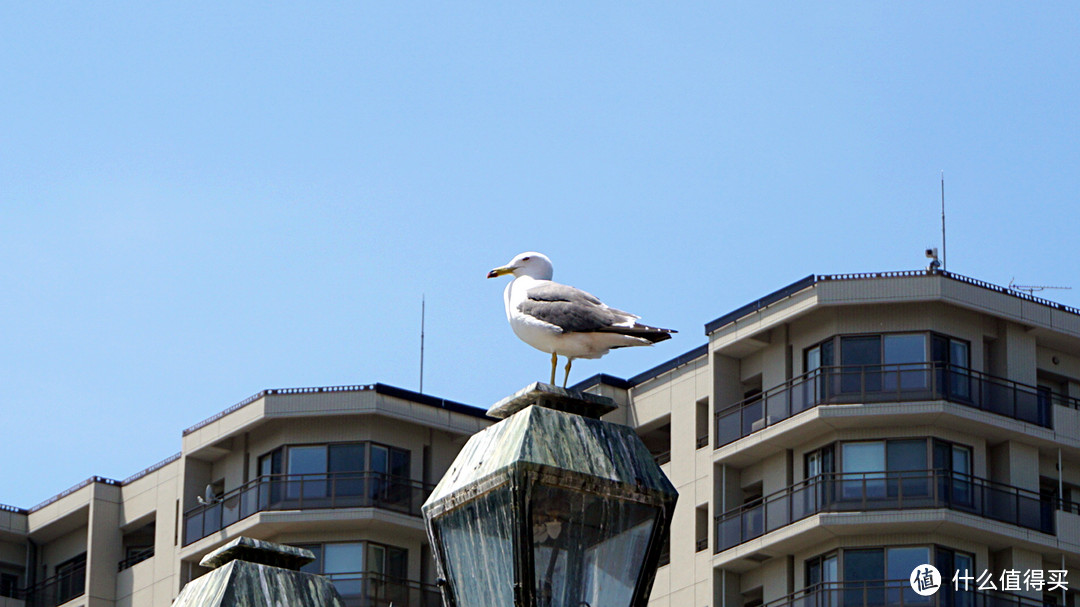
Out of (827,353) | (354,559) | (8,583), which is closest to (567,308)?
(827,353)

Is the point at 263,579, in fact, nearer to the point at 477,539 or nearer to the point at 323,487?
the point at 477,539

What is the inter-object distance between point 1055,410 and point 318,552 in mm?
21471

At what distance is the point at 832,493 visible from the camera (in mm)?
54438

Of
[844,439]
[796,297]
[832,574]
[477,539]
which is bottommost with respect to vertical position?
[477,539]

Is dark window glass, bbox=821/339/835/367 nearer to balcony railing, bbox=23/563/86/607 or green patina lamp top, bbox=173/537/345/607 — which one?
balcony railing, bbox=23/563/86/607

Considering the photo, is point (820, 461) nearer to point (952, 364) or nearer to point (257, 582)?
point (952, 364)

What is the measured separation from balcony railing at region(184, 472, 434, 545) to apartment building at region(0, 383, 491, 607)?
4 centimetres

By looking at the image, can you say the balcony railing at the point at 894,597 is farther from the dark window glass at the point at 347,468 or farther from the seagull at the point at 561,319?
the seagull at the point at 561,319

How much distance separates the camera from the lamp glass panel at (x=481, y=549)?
6.77 meters

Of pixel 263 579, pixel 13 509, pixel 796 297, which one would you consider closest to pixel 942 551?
pixel 796 297

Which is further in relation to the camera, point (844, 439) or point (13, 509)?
point (13, 509)

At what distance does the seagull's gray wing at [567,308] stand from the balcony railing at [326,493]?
4840 centimetres

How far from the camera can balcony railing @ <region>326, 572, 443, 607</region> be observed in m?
59.8

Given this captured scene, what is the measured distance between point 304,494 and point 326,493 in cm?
67
